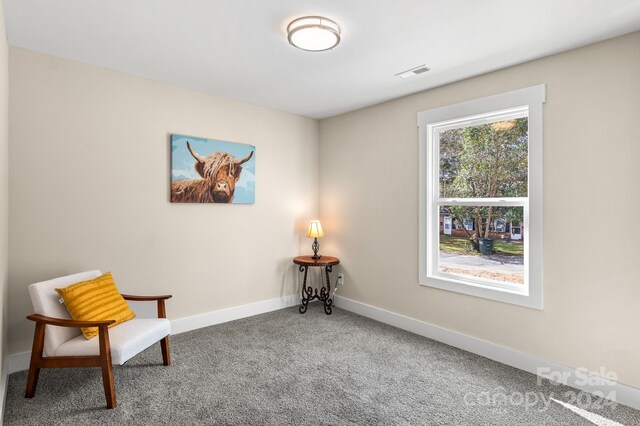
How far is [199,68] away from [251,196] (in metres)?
1.51

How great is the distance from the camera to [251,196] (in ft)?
13.3

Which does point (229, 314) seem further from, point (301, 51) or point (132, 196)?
point (301, 51)

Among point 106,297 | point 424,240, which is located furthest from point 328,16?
point 106,297

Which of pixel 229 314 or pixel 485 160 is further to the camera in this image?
pixel 229 314

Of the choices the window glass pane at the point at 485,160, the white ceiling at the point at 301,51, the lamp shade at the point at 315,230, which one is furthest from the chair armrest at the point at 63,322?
the window glass pane at the point at 485,160

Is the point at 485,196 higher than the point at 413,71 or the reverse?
the reverse

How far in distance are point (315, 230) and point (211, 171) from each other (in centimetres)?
143

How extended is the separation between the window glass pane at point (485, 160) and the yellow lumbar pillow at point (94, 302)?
3.06 m

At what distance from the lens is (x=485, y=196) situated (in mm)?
Result: 3182

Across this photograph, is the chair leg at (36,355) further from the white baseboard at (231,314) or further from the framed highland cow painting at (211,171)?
the framed highland cow painting at (211,171)

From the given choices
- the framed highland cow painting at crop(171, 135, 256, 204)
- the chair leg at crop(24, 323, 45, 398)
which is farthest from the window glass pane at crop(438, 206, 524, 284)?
the chair leg at crop(24, 323, 45, 398)

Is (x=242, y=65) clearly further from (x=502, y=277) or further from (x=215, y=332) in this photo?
(x=502, y=277)

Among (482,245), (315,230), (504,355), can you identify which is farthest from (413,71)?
(504,355)

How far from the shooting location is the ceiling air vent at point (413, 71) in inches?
116
